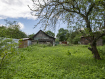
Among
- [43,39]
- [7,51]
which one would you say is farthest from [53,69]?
[43,39]

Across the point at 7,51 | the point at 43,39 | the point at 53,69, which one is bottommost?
the point at 53,69

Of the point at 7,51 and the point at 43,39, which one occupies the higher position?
the point at 43,39

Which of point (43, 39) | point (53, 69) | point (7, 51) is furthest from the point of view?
point (43, 39)

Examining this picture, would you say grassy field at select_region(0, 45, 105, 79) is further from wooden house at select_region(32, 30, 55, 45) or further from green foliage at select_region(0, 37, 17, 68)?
wooden house at select_region(32, 30, 55, 45)

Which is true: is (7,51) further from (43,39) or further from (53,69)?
(43,39)

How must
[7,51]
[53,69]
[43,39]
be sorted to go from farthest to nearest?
1. [43,39]
2. [53,69]
3. [7,51]

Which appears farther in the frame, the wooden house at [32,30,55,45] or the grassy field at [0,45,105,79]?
the wooden house at [32,30,55,45]

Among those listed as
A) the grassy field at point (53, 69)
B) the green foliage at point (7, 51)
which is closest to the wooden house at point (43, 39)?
the grassy field at point (53, 69)

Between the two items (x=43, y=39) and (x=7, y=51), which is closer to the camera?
(x=7, y=51)

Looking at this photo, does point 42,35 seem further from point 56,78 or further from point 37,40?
point 56,78

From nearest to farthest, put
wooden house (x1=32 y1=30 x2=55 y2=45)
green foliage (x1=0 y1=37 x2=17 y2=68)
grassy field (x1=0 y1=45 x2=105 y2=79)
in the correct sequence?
green foliage (x1=0 y1=37 x2=17 y2=68)
grassy field (x1=0 y1=45 x2=105 y2=79)
wooden house (x1=32 y1=30 x2=55 y2=45)

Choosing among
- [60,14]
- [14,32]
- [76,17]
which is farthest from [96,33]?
[14,32]

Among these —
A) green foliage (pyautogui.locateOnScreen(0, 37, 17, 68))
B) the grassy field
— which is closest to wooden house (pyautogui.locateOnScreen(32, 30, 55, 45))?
the grassy field

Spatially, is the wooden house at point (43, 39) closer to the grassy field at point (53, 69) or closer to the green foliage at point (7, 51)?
the grassy field at point (53, 69)
